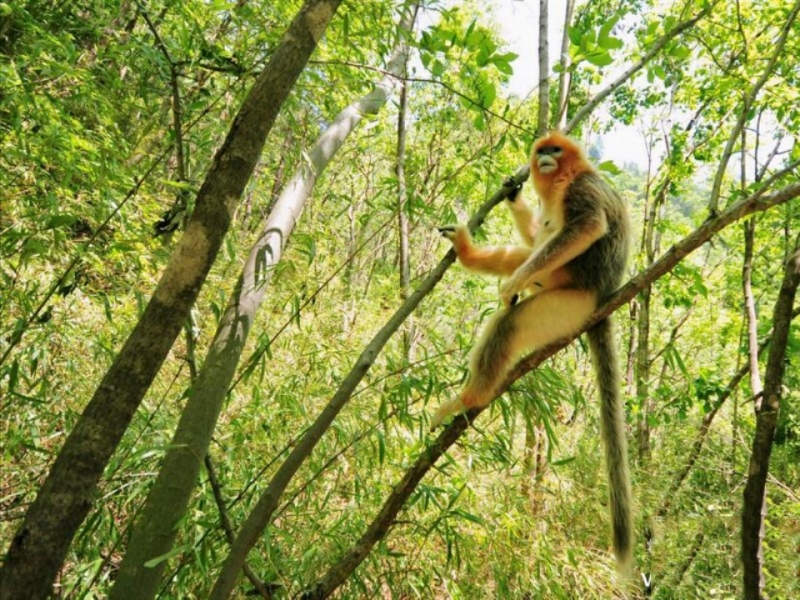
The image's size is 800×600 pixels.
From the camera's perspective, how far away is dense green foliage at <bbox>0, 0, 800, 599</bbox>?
6.51ft

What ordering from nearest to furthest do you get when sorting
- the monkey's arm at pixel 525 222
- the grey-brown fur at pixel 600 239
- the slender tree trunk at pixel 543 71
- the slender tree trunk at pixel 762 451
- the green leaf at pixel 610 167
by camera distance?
the slender tree trunk at pixel 762 451 → the green leaf at pixel 610 167 → the slender tree trunk at pixel 543 71 → the grey-brown fur at pixel 600 239 → the monkey's arm at pixel 525 222

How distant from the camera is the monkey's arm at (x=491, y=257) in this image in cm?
267

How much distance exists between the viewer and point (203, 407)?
173 cm

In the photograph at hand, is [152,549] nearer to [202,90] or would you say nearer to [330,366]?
[202,90]

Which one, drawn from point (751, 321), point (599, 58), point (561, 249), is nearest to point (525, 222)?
point (561, 249)

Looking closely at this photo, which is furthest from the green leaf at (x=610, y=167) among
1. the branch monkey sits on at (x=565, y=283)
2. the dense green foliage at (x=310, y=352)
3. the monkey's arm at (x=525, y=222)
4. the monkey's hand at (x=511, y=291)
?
the monkey's arm at (x=525, y=222)

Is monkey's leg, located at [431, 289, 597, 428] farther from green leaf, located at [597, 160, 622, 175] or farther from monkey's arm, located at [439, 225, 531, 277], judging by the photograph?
green leaf, located at [597, 160, 622, 175]

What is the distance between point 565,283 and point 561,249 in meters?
0.26

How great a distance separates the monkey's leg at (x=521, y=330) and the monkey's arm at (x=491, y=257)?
1.08ft

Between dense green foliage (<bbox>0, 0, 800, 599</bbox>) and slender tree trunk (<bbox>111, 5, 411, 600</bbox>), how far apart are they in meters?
0.09

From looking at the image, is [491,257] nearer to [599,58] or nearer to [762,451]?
[599,58]

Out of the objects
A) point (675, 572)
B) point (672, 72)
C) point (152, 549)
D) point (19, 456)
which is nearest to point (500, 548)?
point (675, 572)

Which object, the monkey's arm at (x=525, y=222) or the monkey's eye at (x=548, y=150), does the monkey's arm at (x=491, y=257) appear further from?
the monkey's eye at (x=548, y=150)

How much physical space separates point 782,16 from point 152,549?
6317 mm
